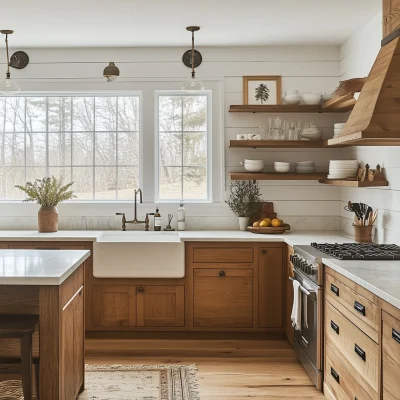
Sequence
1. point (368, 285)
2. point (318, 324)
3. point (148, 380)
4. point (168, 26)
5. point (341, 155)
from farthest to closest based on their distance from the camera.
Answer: point (341, 155), point (168, 26), point (148, 380), point (318, 324), point (368, 285)

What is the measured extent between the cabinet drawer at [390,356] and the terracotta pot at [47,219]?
3460 mm

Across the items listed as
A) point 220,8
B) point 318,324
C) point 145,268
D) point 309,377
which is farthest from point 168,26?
point 309,377

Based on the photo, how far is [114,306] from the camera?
15.9 ft

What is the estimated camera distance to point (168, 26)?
4688 millimetres

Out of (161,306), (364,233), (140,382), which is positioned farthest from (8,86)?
(364,233)

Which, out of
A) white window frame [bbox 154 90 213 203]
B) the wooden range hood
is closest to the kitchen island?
the wooden range hood

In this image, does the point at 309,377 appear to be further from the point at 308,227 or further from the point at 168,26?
the point at 168,26

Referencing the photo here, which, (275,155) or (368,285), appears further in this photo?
(275,155)

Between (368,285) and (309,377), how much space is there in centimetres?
156

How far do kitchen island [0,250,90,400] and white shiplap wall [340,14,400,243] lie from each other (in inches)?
89.5

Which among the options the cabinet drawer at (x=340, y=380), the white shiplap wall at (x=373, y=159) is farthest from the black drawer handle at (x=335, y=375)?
the white shiplap wall at (x=373, y=159)

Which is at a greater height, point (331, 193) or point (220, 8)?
point (220, 8)

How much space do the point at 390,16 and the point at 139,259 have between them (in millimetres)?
2687

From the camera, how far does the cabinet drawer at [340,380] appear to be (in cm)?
293
